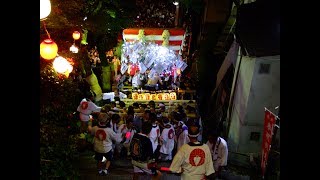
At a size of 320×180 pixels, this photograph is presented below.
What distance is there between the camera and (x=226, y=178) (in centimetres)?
1203

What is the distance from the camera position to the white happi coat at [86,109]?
15219 millimetres

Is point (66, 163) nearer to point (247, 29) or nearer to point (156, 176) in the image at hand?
point (156, 176)

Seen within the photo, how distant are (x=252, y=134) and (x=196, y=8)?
32.0 ft

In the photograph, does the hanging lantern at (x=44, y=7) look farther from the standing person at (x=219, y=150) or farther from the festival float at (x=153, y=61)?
the festival float at (x=153, y=61)

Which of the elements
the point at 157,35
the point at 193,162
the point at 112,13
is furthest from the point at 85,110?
the point at 157,35

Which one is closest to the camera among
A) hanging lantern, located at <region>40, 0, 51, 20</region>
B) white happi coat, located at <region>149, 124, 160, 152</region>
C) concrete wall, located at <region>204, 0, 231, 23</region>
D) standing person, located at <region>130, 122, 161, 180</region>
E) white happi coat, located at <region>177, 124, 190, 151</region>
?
hanging lantern, located at <region>40, 0, 51, 20</region>

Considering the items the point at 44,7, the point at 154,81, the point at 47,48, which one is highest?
the point at 44,7

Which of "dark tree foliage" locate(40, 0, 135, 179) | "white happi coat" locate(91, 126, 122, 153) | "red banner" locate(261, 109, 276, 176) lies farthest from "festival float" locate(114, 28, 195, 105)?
"red banner" locate(261, 109, 276, 176)

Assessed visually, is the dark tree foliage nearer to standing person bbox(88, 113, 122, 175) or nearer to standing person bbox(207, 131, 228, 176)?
standing person bbox(88, 113, 122, 175)

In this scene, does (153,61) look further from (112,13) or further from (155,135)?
(155,135)

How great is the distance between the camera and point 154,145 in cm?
1208

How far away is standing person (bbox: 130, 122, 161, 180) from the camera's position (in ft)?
30.9

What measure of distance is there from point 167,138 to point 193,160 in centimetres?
512
